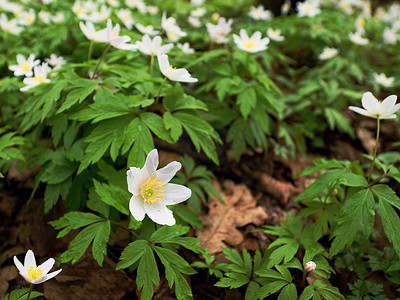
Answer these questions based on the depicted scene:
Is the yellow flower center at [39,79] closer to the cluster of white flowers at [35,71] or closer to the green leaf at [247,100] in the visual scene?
the cluster of white flowers at [35,71]

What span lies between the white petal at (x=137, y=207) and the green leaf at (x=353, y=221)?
1156 mm

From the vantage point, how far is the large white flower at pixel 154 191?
1.72 meters

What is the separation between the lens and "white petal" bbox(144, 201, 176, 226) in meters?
1.74

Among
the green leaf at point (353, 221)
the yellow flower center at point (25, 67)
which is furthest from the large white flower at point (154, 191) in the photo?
the yellow flower center at point (25, 67)

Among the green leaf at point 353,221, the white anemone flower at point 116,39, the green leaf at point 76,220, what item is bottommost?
the green leaf at point 76,220

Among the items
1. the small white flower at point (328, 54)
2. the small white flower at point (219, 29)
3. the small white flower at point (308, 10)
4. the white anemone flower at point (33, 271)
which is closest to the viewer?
the white anemone flower at point (33, 271)

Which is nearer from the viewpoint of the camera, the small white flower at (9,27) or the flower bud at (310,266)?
the flower bud at (310,266)

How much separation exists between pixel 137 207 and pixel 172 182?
76cm

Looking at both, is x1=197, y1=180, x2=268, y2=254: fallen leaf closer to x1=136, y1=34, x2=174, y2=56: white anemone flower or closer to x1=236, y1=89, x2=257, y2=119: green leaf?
x1=236, y1=89, x2=257, y2=119: green leaf

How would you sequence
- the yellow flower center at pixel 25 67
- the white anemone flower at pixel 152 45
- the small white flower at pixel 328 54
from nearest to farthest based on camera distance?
the white anemone flower at pixel 152 45 < the yellow flower center at pixel 25 67 < the small white flower at pixel 328 54

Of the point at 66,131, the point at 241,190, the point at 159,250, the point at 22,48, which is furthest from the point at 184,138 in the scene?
the point at 22,48

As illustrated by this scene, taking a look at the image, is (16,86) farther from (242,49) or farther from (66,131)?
Result: (242,49)

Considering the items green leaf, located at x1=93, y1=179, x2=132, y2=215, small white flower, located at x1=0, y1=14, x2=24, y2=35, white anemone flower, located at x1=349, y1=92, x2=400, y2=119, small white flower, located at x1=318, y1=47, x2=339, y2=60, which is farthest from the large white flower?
small white flower, located at x1=318, y1=47, x2=339, y2=60

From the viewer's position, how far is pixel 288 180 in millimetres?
3301
